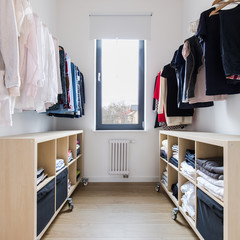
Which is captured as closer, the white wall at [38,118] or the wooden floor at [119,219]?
the wooden floor at [119,219]

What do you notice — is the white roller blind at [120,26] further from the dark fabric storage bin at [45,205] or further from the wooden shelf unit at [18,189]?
the dark fabric storage bin at [45,205]

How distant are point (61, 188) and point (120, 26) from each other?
2415 mm

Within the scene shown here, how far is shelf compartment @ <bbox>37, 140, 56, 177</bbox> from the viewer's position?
1.56 meters

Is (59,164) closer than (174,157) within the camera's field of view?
Yes

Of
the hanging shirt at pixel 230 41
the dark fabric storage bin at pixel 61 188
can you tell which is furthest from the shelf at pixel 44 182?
the hanging shirt at pixel 230 41

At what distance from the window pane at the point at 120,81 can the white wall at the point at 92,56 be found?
8.6 inches

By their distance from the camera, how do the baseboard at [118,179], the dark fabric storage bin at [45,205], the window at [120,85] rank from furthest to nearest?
the window at [120,85]
the baseboard at [118,179]
the dark fabric storage bin at [45,205]

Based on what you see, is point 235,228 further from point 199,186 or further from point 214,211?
point 199,186

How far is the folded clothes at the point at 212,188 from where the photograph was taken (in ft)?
3.53

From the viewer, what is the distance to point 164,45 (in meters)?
2.78

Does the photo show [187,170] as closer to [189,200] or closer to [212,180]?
[189,200]

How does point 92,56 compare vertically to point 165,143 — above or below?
above

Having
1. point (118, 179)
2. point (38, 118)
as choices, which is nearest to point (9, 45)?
point (38, 118)

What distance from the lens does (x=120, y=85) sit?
114 inches
